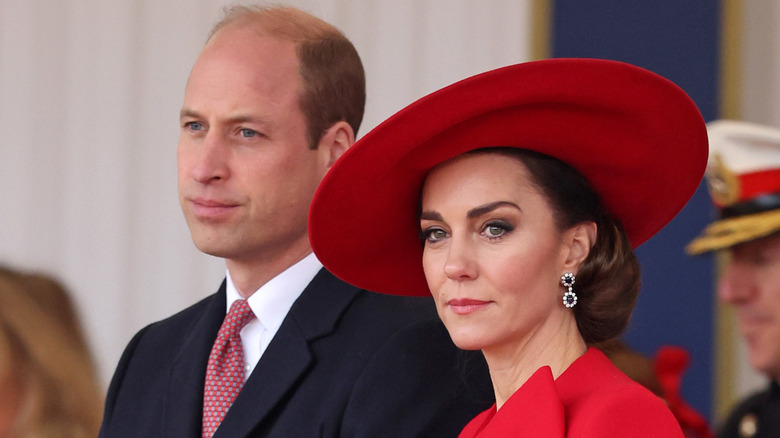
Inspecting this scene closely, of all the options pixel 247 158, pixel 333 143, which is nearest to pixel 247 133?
pixel 247 158

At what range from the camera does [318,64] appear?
1.91 metres

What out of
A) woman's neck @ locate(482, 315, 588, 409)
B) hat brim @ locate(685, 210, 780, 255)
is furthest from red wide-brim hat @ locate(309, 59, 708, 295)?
hat brim @ locate(685, 210, 780, 255)

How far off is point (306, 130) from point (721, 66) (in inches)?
88.8

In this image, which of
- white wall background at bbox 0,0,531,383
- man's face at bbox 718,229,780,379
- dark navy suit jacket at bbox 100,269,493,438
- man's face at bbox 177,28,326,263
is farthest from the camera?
white wall background at bbox 0,0,531,383

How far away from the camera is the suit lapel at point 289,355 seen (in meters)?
1.71

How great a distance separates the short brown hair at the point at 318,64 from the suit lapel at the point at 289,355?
0.79 feet

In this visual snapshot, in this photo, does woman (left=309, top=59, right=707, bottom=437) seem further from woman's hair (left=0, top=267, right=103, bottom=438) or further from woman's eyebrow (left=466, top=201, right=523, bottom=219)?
woman's hair (left=0, top=267, right=103, bottom=438)

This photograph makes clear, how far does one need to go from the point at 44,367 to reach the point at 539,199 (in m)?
1.75

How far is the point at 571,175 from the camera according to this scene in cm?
151

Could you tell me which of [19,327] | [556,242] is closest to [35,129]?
[19,327]

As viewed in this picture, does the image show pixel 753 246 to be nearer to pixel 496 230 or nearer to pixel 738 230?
pixel 738 230

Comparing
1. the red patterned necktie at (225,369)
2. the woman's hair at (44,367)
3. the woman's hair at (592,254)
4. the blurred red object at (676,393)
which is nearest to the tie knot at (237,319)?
the red patterned necktie at (225,369)

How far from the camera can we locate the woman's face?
143 cm

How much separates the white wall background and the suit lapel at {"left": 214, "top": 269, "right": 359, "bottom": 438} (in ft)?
5.93
